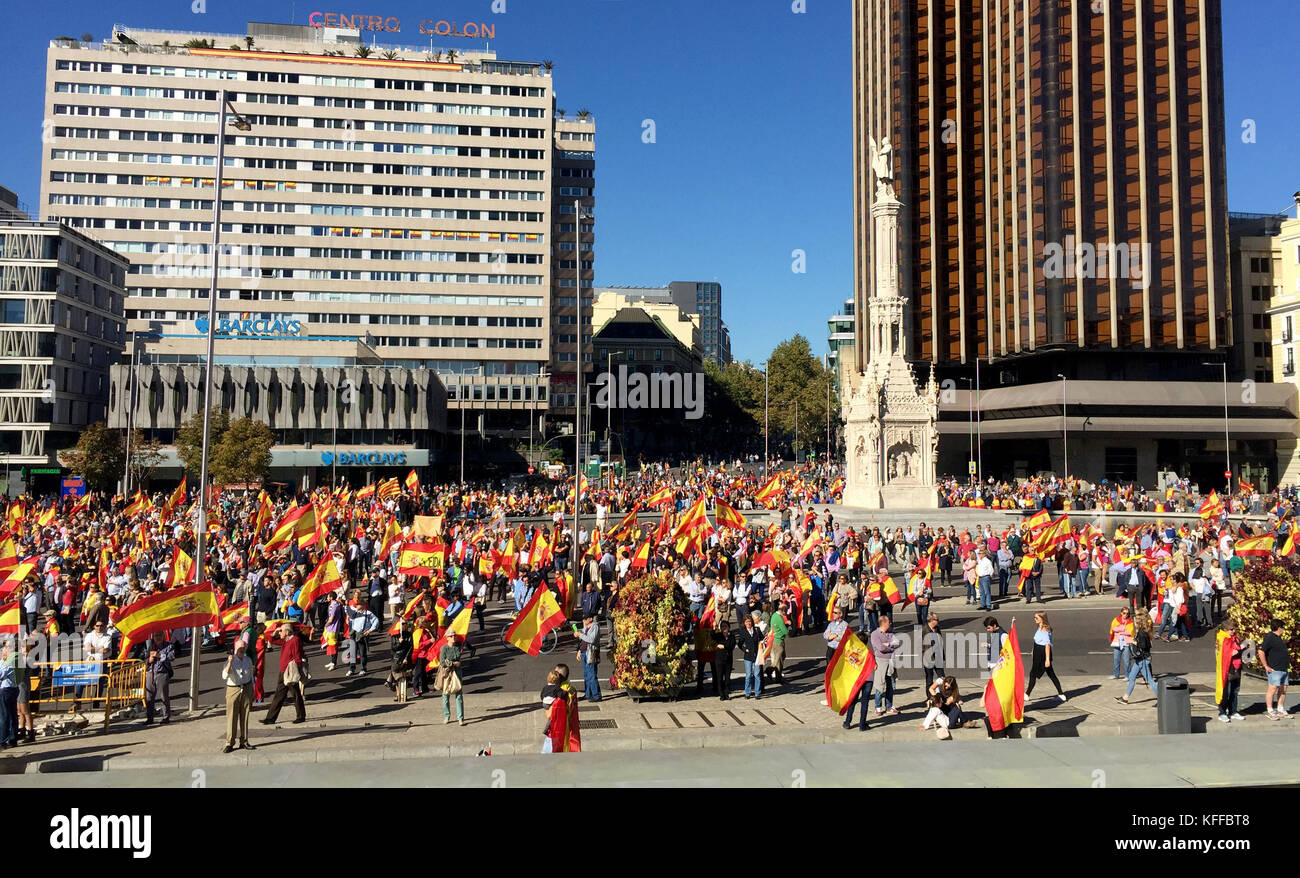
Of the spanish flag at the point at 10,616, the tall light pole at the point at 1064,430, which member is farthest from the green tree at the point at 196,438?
the tall light pole at the point at 1064,430

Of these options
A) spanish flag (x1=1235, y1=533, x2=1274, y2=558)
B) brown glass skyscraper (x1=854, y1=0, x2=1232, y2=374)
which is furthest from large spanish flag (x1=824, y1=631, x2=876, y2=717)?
brown glass skyscraper (x1=854, y1=0, x2=1232, y2=374)

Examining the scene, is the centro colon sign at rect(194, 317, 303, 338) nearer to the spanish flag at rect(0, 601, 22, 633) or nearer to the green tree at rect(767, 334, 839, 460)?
the green tree at rect(767, 334, 839, 460)

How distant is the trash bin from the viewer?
38.7 feet

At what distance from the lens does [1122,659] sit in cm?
1543

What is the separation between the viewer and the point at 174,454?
6756 cm

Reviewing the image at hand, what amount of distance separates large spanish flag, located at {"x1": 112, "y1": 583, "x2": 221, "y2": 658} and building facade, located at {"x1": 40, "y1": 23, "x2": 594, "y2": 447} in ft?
238

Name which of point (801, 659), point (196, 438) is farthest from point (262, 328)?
point (801, 659)

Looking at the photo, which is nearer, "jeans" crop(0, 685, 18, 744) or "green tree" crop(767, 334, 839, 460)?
"jeans" crop(0, 685, 18, 744)

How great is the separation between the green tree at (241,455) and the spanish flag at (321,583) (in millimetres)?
33561

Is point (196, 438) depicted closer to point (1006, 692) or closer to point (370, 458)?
point (370, 458)

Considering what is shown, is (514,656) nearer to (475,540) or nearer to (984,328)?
(475,540)

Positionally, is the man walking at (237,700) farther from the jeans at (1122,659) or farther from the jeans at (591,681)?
→ the jeans at (1122,659)
